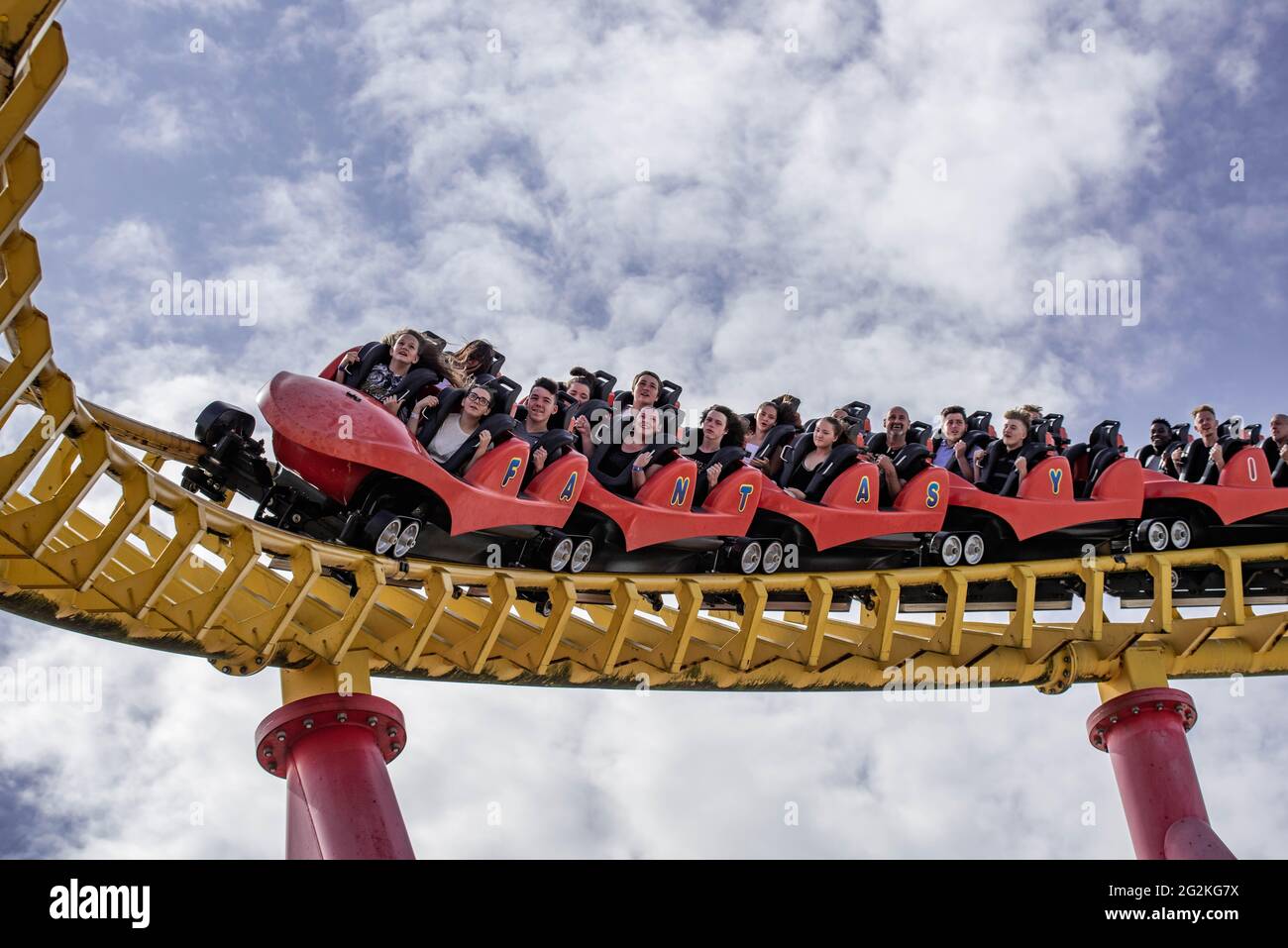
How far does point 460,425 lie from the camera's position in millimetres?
6926

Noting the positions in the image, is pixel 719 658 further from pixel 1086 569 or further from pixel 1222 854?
pixel 1222 854

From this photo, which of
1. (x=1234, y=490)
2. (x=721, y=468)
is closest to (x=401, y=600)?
(x=721, y=468)

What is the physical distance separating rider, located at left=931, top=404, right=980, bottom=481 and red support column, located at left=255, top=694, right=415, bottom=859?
13.2 ft

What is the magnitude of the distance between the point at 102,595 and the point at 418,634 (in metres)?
1.70

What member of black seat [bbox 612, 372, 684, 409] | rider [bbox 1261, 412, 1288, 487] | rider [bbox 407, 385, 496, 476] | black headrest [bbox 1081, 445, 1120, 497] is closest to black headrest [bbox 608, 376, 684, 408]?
black seat [bbox 612, 372, 684, 409]

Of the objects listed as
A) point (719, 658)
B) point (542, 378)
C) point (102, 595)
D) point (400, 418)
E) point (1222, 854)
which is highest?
point (542, 378)

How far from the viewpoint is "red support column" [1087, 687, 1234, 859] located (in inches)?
337

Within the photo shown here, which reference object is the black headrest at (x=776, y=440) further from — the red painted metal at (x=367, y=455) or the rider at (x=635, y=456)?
the red painted metal at (x=367, y=455)

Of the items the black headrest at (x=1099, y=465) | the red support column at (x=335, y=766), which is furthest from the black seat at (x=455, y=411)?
the black headrest at (x=1099, y=465)

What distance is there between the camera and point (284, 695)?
6789mm

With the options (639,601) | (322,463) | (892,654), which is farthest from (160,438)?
(892,654)

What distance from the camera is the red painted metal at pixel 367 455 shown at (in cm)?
629

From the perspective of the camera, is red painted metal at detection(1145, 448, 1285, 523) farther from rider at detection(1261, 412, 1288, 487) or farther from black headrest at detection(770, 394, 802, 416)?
black headrest at detection(770, 394, 802, 416)

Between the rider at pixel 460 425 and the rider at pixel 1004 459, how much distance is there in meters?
3.51
